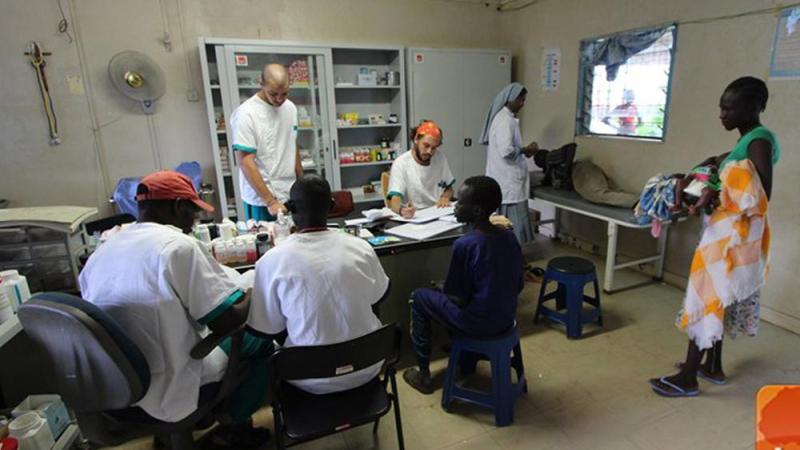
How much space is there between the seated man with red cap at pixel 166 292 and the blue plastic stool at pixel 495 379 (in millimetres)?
1010

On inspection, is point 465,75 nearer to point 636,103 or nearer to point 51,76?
point 636,103

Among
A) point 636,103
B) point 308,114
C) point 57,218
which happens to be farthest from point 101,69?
point 636,103

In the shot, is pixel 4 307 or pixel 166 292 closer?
pixel 166 292

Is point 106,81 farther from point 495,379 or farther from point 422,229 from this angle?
point 495,379

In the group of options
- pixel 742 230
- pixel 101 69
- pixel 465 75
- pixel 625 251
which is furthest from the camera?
pixel 465 75

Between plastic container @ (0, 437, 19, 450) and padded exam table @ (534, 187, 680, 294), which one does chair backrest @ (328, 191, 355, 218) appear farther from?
padded exam table @ (534, 187, 680, 294)

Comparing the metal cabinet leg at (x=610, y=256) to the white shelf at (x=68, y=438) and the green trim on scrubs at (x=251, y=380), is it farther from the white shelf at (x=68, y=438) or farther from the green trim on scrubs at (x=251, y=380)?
the white shelf at (x=68, y=438)

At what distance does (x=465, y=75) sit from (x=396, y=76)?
764 millimetres

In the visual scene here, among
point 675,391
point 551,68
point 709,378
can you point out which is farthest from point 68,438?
point 551,68

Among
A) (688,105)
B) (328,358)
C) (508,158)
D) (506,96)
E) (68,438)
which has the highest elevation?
(506,96)

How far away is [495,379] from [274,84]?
6.71 ft

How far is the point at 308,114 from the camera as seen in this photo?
4152 millimetres

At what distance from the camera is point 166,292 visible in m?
1.24

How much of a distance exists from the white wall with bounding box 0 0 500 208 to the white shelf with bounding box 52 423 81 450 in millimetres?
2616
